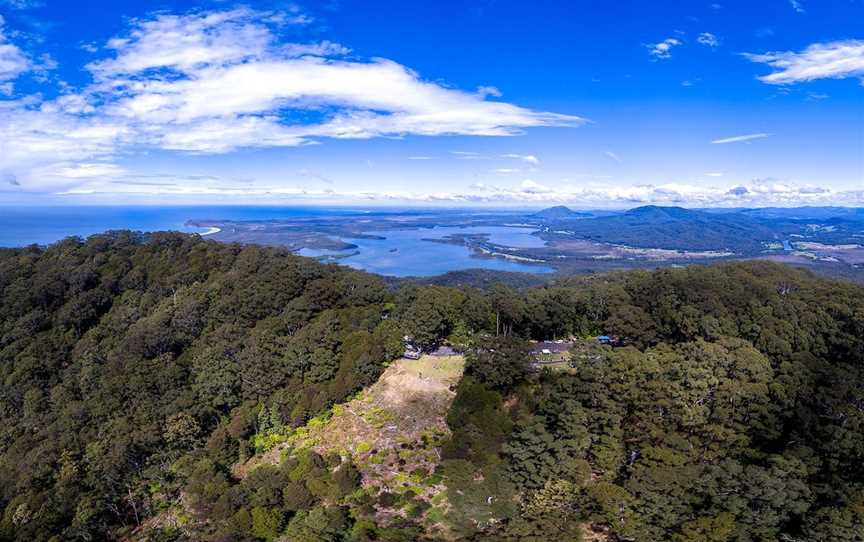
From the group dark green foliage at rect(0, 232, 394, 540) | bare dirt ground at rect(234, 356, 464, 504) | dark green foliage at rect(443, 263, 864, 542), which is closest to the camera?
dark green foliage at rect(443, 263, 864, 542)

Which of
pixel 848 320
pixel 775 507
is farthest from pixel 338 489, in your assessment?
pixel 848 320

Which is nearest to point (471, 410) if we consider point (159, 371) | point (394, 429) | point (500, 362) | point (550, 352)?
point (500, 362)

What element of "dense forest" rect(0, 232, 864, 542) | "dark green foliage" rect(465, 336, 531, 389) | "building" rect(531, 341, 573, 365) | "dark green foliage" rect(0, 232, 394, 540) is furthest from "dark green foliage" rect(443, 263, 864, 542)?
"dark green foliage" rect(0, 232, 394, 540)

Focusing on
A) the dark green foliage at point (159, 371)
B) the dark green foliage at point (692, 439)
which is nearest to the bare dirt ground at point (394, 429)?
the dark green foliage at point (159, 371)

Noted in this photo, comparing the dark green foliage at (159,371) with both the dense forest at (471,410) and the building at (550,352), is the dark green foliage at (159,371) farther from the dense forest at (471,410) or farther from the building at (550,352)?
the building at (550,352)

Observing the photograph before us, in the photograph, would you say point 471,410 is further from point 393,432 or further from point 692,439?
point 692,439

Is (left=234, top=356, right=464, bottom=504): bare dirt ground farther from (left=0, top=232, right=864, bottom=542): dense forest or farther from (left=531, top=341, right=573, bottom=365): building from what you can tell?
(left=531, top=341, right=573, bottom=365): building

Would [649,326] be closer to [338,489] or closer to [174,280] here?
[338,489]

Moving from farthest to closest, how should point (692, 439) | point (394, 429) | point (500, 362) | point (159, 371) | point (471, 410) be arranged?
point (159, 371)
point (394, 429)
point (500, 362)
point (471, 410)
point (692, 439)
